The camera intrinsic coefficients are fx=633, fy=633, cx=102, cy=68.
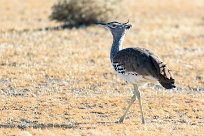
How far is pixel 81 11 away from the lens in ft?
83.9

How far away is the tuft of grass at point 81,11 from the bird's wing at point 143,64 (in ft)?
45.1

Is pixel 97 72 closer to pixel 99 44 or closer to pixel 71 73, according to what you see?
pixel 71 73

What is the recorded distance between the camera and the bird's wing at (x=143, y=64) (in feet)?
36.0

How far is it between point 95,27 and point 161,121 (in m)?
13.2

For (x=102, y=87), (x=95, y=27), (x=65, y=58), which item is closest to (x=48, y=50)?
(x=65, y=58)

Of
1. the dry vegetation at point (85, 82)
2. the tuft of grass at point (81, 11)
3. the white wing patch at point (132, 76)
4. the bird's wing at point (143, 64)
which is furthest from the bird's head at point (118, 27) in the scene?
the tuft of grass at point (81, 11)

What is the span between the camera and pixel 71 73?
635 inches

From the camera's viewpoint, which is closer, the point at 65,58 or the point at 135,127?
the point at 135,127

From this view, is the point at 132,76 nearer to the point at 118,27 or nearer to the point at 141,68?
the point at 141,68

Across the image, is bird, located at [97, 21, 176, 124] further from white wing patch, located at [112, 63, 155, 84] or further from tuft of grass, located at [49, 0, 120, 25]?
tuft of grass, located at [49, 0, 120, 25]

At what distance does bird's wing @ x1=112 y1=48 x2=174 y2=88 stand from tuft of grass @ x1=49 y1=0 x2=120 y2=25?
13734mm

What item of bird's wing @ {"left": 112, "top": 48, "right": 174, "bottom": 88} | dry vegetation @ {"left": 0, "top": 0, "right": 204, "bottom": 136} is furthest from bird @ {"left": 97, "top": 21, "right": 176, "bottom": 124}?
dry vegetation @ {"left": 0, "top": 0, "right": 204, "bottom": 136}

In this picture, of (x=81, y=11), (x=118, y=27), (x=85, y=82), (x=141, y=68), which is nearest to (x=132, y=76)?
(x=141, y=68)

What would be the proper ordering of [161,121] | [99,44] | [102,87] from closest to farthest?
1. [161,121]
2. [102,87]
3. [99,44]
